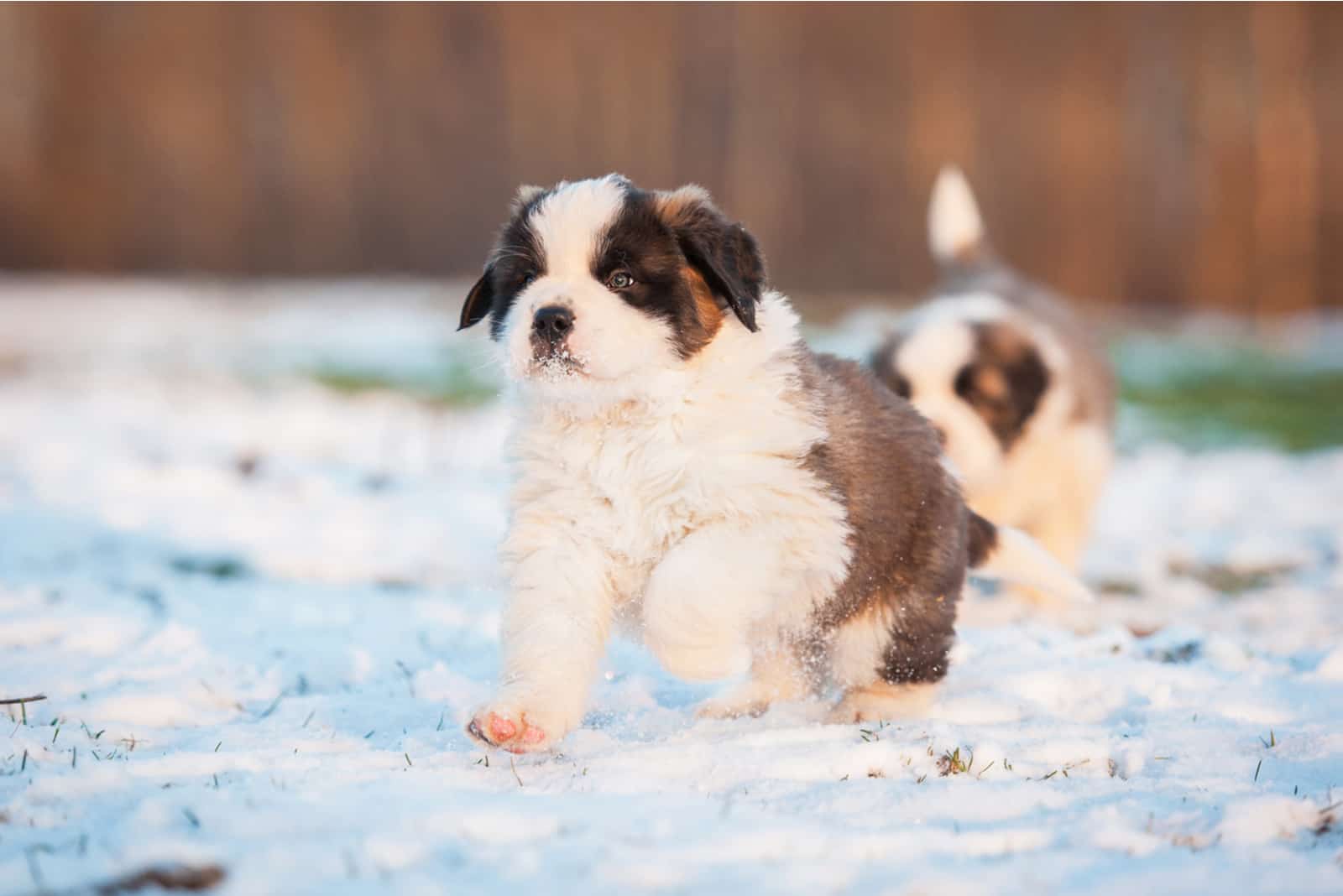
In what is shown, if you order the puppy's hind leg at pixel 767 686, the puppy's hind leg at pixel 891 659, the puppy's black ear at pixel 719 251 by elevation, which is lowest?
the puppy's hind leg at pixel 767 686

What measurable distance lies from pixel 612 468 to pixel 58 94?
1837 cm

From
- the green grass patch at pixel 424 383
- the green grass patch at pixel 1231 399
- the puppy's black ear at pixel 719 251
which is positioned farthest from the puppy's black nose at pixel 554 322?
the green grass patch at pixel 424 383

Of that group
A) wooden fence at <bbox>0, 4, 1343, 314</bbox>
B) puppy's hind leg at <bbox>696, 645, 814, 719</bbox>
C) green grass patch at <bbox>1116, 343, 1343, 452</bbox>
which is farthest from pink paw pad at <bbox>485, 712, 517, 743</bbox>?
wooden fence at <bbox>0, 4, 1343, 314</bbox>

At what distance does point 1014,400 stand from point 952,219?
1498 mm

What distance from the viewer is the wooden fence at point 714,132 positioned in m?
16.3

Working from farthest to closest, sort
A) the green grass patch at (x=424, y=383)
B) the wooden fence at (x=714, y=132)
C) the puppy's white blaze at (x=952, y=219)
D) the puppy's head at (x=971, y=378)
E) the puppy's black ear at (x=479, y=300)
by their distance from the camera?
the wooden fence at (x=714, y=132)
the green grass patch at (x=424, y=383)
the puppy's white blaze at (x=952, y=219)
the puppy's head at (x=971, y=378)
the puppy's black ear at (x=479, y=300)

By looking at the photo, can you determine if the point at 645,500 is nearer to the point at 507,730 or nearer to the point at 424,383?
the point at 507,730

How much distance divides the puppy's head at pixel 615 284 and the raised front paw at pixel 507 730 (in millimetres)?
675

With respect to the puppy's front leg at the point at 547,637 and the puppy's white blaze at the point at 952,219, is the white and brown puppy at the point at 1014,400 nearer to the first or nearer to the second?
the puppy's white blaze at the point at 952,219

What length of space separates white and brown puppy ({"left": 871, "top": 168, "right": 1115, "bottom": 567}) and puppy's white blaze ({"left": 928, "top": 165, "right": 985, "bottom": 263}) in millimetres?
541

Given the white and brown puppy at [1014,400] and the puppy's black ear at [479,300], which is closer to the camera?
the puppy's black ear at [479,300]

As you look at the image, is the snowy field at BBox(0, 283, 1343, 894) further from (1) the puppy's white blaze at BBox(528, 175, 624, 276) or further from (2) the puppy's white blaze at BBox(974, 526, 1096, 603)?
(1) the puppy's white blaze at BBox(528, 175, 624, 276)

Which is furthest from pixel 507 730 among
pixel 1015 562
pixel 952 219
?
pixel 952 219

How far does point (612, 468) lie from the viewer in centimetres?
277
